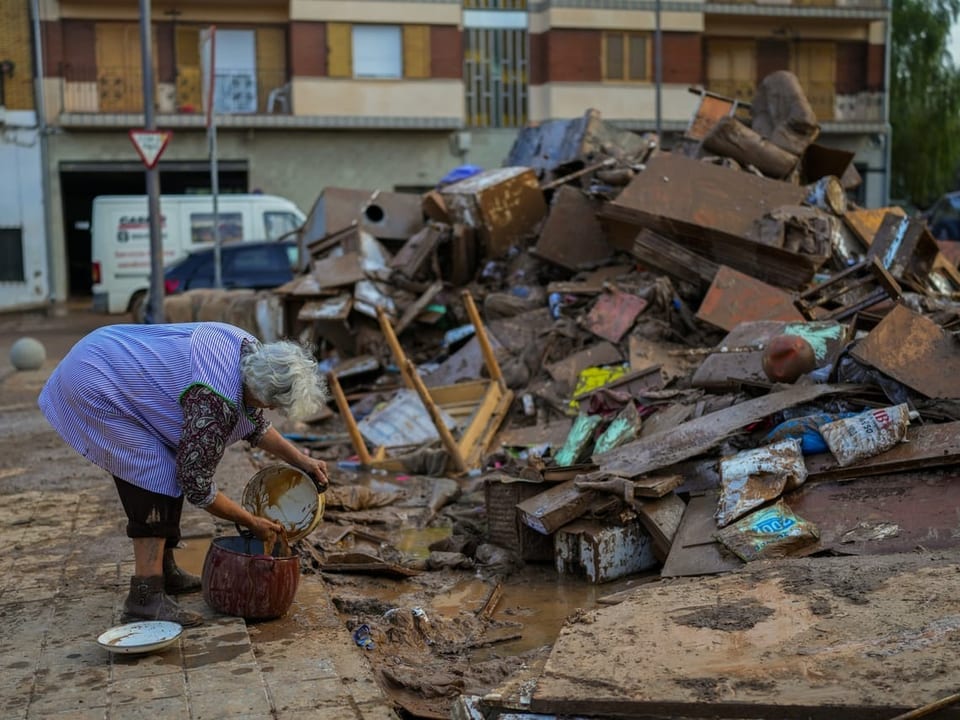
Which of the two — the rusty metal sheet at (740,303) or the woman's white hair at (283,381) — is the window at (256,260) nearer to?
the rusty metal sheet at (740,303)

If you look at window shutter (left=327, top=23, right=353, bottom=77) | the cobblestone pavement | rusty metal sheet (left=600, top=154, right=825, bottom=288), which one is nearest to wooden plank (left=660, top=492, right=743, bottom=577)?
the cobblestone pavement

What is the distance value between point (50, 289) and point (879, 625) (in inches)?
1007

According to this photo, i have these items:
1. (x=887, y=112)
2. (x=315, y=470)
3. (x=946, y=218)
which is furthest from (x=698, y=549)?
(x=887, y=112)

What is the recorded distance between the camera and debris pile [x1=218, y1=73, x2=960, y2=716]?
18.5ft

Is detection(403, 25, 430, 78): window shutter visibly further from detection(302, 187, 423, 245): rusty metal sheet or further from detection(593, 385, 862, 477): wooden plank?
detection(593, 385, 862, 477): wooden plank

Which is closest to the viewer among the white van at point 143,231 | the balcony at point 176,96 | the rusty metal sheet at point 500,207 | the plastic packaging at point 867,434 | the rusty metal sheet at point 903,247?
the plastic packaging at point 867,434

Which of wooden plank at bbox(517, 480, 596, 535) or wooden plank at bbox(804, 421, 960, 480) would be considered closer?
wooden plank at bbox(804, 421, 960, 480)

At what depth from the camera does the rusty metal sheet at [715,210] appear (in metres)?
9.81

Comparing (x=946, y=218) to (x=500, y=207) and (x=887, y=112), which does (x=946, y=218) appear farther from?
(x=887, y=112)

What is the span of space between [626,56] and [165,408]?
26.3m

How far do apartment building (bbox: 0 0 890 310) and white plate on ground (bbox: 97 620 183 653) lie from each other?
22.0 metres

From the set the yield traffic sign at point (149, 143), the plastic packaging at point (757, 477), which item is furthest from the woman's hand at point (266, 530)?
the yield traffic sign at point (149, 143)

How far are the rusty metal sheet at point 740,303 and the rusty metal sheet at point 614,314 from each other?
648 millimetres

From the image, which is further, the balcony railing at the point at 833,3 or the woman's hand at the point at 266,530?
the balcony railing at the point at 833,3
